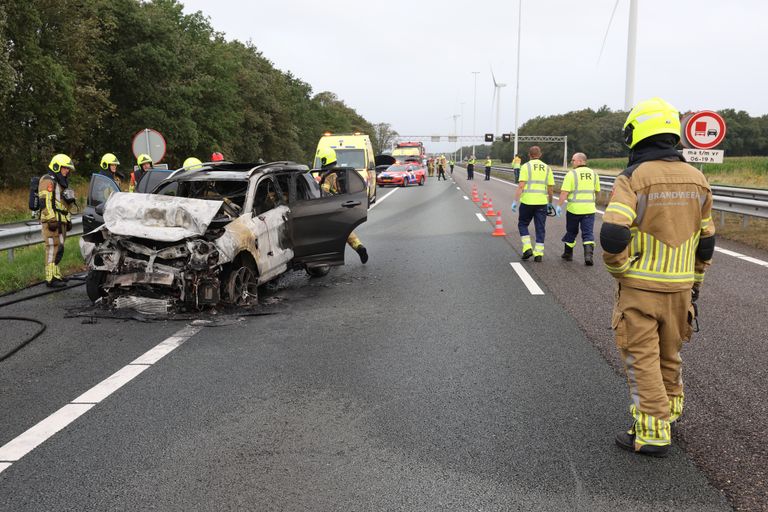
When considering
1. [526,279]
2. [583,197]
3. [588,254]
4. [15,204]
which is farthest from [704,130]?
[15,204]

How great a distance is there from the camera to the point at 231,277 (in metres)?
6.59

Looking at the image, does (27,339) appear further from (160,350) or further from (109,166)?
(109,166)

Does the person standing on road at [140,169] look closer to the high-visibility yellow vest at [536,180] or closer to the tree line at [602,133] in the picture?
the high-visibility yellow vest at [536,180]

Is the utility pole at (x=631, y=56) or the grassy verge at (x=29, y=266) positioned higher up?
the utility pole at (x=631, y=56)

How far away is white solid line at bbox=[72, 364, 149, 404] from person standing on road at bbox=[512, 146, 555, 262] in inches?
271

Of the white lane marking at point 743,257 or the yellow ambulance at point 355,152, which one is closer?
the white lane marking at point 743,257

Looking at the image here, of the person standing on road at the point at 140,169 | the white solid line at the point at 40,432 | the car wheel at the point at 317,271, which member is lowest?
the car wheel at the point at 317,271

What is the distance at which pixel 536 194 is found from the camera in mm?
10258

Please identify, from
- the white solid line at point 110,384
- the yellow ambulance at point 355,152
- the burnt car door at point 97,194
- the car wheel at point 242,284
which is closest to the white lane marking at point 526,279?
the car wheel at point 242,284

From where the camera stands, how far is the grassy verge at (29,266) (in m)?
8.52

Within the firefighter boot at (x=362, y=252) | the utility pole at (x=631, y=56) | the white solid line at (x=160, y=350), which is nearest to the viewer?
the white solid line at (x=160, y=350)

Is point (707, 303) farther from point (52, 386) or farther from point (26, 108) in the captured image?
point (26, 108)

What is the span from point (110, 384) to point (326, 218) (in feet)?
14.2

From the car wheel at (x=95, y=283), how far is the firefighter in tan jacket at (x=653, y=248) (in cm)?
561
